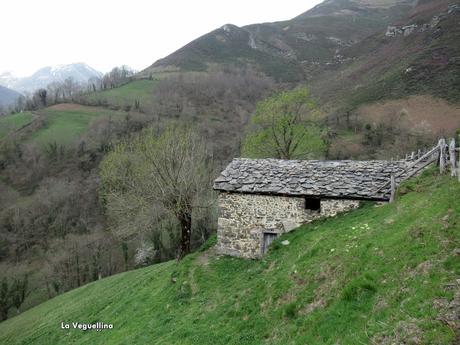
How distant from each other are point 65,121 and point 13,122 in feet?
37.7

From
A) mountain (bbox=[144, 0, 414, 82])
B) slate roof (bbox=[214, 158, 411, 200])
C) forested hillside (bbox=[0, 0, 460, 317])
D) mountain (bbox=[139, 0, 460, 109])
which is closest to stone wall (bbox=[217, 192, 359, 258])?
slate roof (bbox=[214, 158, 411, 200])

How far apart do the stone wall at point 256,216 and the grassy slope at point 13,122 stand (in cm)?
7408

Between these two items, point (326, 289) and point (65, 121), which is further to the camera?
point (65, 121)

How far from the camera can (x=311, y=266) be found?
11.0 metres

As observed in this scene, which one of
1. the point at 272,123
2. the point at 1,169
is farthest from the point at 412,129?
the point at 1,169

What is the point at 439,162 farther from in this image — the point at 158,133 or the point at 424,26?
the point at 424,26

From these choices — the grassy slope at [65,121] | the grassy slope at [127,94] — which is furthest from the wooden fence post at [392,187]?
the grassy slope at [127,94]

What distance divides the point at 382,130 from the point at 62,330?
55435 millimetres

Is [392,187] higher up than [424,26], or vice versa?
[424,26]

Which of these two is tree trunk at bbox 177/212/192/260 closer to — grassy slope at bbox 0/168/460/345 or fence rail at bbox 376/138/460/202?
grassy slope at bbox 0/168/460/345

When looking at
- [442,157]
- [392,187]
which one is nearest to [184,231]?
[392,187]

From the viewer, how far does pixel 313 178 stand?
16.6m

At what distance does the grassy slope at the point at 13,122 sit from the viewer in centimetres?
7719

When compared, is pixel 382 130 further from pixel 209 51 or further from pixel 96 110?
pixel 209 51
